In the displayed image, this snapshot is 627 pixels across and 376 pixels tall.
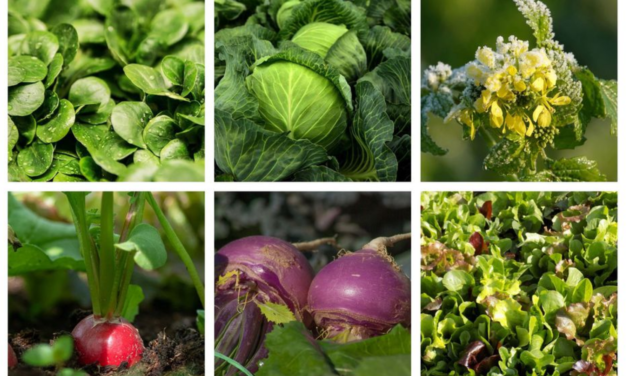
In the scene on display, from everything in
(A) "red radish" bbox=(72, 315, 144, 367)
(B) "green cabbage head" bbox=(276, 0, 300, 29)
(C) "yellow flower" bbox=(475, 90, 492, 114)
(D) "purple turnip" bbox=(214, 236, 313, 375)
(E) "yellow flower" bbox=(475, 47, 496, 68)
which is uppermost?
(B) "green cabbage head" bbox=(276, 0, 300, 29)

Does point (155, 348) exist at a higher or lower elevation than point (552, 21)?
lower

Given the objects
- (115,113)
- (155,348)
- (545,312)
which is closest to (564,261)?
(545,312)

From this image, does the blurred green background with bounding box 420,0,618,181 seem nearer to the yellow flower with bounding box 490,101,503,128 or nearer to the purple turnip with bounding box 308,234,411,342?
the yellow flower with bounding box 490,101,503,128

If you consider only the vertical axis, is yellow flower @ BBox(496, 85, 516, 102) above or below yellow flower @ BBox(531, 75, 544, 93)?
below

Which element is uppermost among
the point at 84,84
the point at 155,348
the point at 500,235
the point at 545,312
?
the point at 84,84

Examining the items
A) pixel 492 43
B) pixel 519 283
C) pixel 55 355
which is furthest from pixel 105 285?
pixel 492 43

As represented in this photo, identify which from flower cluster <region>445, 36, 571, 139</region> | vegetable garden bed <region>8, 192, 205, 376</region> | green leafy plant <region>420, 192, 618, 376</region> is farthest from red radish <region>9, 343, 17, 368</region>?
flower cluster <region>445, 36, 571, 139</region>

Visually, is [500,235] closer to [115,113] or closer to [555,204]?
[555,204]
